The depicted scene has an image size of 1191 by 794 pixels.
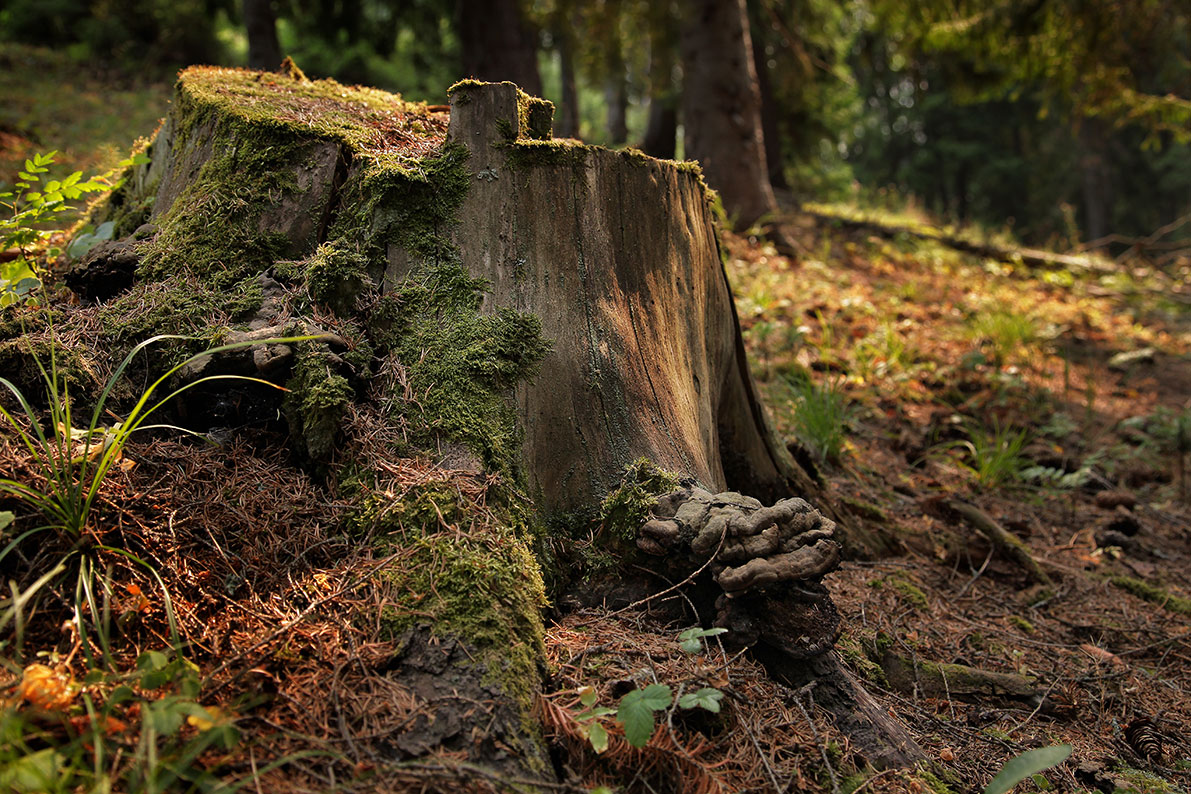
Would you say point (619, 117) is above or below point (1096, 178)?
above

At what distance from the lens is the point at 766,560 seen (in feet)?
5.96

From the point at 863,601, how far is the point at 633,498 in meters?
1.30

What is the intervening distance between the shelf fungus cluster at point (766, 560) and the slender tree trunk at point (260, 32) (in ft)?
31.3

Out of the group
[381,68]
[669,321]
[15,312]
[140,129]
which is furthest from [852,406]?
[381,68]

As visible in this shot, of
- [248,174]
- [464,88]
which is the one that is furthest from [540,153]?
[248,174]

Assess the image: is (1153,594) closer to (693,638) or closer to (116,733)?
(693,638)

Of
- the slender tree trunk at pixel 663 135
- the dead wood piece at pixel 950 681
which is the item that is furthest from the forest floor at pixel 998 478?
the slender tree trunk at pixel 663 135

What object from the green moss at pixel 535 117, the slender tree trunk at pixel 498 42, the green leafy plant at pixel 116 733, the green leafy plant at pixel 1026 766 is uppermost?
the slender tree trunk at pixel 498 42

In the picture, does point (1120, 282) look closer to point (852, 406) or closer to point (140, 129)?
point (852, 406)

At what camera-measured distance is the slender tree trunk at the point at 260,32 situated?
9.22 metres

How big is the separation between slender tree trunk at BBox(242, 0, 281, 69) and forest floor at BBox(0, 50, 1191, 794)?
22.0 ft

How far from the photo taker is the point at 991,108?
1089 inches

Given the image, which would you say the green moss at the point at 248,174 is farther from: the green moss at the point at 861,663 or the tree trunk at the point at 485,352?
the green moss at the point at 861,663

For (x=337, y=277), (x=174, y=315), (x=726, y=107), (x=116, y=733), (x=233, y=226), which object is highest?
(x=726, y=107)
